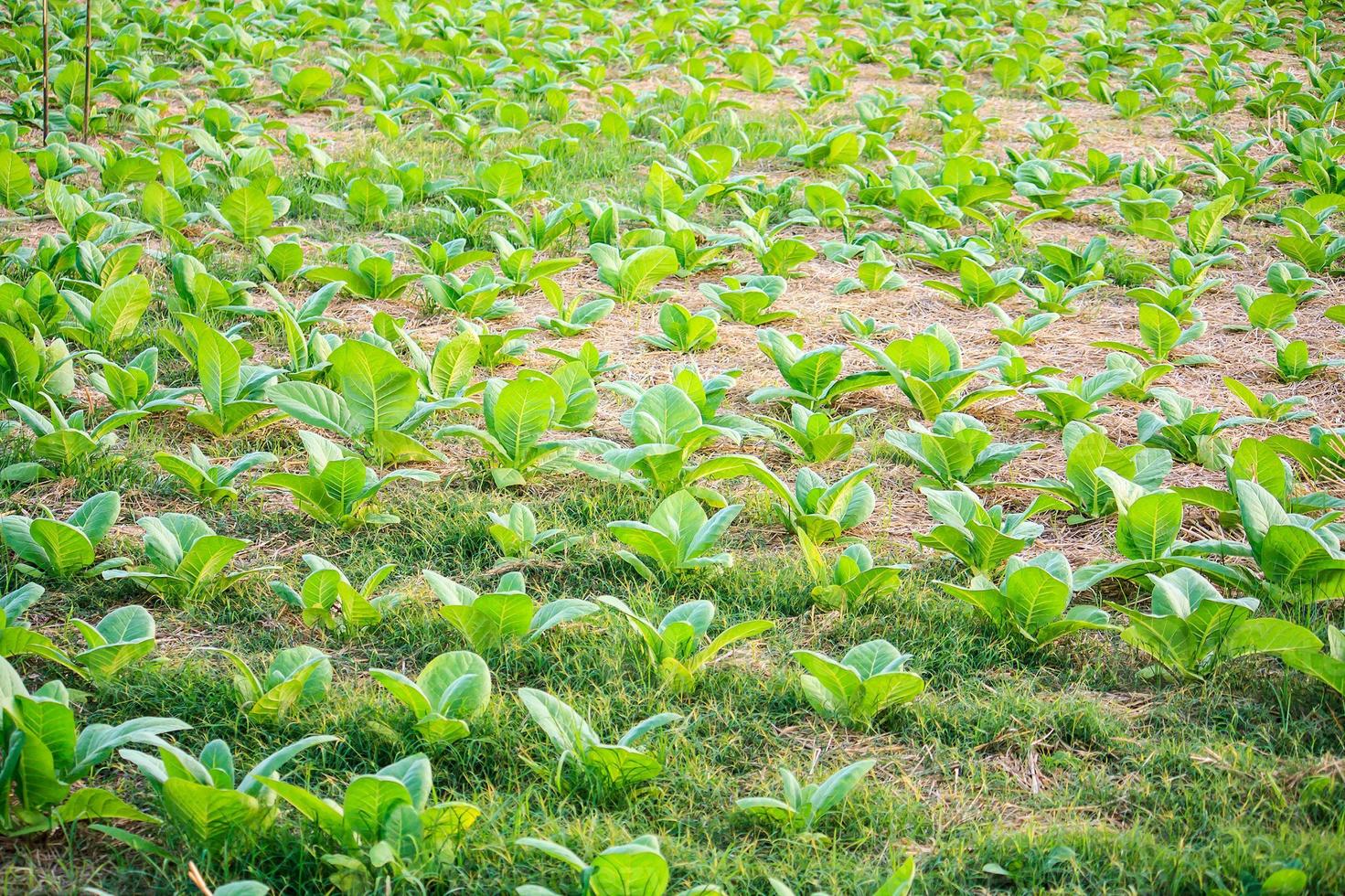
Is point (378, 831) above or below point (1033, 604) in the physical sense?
below

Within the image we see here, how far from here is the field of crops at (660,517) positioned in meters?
1.74

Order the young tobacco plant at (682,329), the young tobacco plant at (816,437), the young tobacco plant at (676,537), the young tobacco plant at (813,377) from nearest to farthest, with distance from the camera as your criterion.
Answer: the young tobacco plant at (676,537)
the young tobacco plant at (816,437)
the young tobacco plant at (813,377)
the young tobacco plant at (682,329)

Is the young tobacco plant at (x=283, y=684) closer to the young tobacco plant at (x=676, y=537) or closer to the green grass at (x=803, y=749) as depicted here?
the green grass at (x=803, y=749)

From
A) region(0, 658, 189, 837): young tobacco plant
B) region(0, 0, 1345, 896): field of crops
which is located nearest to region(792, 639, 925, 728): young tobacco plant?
region(0, 0, 1345, 896): field of crops

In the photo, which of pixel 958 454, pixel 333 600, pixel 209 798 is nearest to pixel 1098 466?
pixel 958 454

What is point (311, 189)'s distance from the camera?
4.89 meters

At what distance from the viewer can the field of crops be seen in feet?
5.70

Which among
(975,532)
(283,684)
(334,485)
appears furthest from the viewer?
(334,485)

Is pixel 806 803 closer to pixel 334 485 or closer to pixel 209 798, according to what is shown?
pixel 209 798

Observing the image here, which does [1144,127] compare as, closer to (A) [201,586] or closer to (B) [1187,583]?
(B) [1187,583]

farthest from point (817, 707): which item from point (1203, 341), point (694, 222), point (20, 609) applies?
point (694, 222)

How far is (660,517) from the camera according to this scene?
8.09ft

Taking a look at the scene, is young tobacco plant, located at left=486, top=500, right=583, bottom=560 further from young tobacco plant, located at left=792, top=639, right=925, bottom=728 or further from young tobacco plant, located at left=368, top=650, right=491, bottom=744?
young tobacco plant, located at left=792, top=639, right=925, bottom=728

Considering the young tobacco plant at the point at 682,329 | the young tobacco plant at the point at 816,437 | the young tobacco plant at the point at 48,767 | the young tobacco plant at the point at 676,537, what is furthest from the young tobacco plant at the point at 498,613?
the young tobacco plant at the point at 682,329
